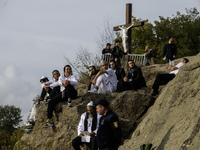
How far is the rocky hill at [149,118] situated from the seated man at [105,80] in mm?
211

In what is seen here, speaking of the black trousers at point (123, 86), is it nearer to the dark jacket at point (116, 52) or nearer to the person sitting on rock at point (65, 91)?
the person sitting on rock at point (65, 91)

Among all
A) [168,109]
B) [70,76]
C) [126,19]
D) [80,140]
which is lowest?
[80,140]

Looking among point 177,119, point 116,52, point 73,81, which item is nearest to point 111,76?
point 73,81

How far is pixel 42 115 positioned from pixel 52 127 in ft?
2.50

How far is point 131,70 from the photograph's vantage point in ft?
45.8

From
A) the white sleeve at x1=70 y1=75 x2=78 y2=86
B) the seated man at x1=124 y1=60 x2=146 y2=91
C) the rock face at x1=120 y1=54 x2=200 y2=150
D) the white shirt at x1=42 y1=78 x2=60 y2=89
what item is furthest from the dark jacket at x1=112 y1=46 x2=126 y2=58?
the rock face at x1=120 y1=54 x2=200 y2=150

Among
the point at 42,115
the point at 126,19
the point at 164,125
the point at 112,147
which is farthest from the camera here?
the point at 126,19

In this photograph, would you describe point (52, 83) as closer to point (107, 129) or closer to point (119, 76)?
point (119, 76)

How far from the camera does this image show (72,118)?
12.7m

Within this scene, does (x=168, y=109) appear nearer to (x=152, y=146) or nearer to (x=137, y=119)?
(x=152, y=146)

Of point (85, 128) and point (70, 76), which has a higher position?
point (70, 76)

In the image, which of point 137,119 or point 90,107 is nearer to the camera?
point 90,107

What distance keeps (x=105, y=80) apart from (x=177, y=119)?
4.78 m

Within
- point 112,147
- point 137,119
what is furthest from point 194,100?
point 137,119
